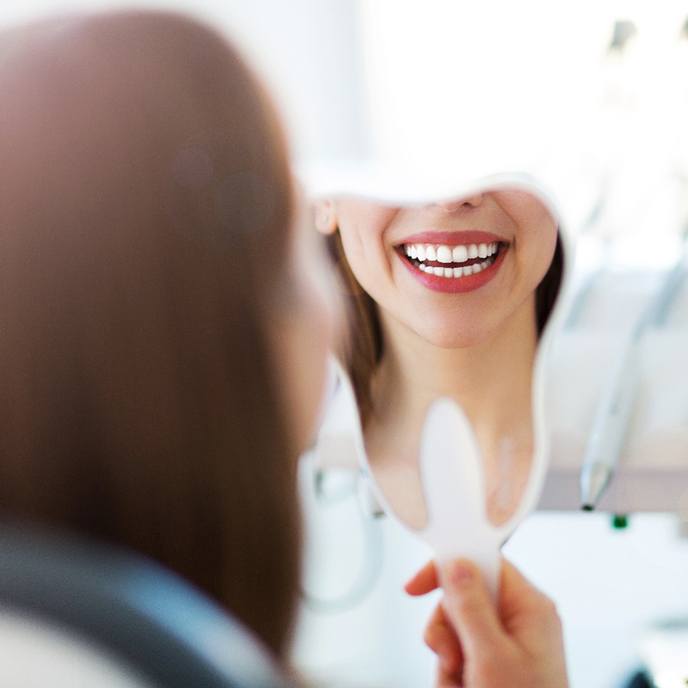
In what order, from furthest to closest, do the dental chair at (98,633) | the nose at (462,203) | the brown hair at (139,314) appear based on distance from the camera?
the nose at (462,203) < the brown hair at (139,314) < the dental chair at (98,633)

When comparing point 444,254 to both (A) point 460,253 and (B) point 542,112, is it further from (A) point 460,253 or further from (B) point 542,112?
(B) point 542,112

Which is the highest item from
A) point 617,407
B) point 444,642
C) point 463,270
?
point 463,270

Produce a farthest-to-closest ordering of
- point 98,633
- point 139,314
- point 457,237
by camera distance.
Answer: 1. point 457,237
2. point 139,314
3. point 98,633

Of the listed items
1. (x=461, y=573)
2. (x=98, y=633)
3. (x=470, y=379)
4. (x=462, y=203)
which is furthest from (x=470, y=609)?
(x=98, y=633)

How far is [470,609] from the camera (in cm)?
56

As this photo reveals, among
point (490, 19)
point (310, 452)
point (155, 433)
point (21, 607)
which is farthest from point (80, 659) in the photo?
point (490, 19)

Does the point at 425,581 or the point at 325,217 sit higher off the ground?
the point at 325,217

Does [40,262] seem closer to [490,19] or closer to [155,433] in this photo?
[155,433]

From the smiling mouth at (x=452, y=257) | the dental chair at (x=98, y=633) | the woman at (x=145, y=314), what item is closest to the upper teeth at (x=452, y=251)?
the smiling mouth at (x=452, y=257)

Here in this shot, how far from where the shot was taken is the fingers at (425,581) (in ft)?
1.87

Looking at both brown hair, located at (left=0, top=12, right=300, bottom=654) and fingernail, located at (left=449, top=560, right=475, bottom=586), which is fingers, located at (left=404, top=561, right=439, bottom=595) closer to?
fingernail, located at (left=449, top=560, right=475, bottom=586)

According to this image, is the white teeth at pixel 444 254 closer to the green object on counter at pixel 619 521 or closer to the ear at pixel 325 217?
the ear at pixel 325 217

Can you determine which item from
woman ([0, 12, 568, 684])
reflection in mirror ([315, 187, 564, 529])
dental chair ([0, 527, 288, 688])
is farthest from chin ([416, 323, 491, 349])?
dental chair ([0, 527, 288, 688])

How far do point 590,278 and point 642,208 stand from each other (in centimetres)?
6
